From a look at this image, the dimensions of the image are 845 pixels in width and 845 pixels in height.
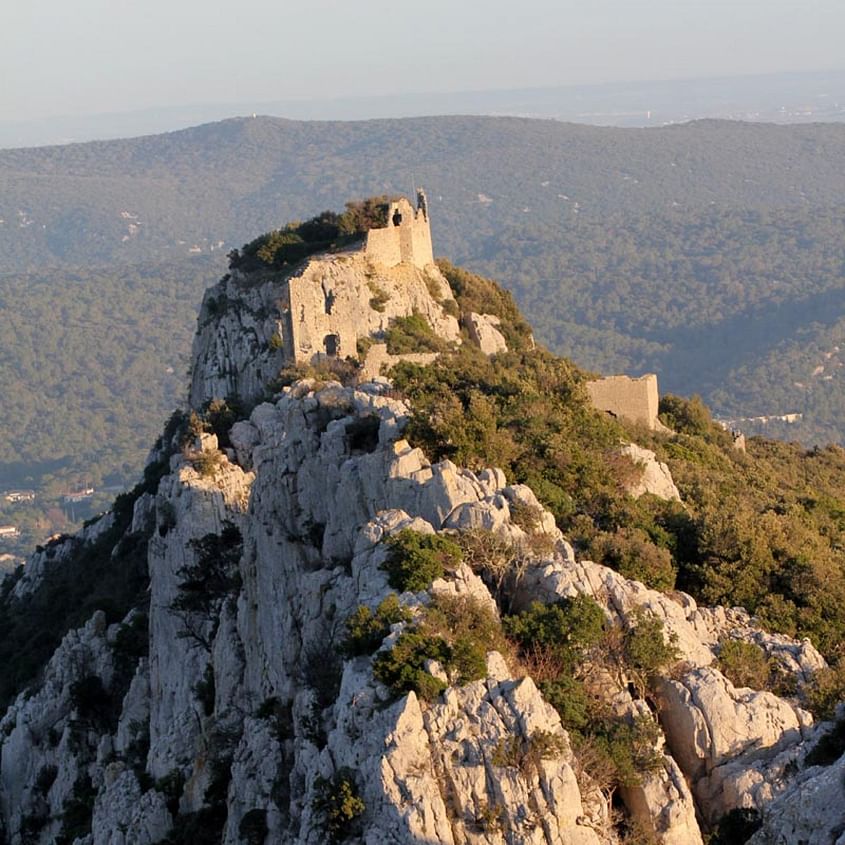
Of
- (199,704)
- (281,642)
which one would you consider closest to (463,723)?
(281,642)

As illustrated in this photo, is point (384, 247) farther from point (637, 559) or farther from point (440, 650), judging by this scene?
point (440, 650)

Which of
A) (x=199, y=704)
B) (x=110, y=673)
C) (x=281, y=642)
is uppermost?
(x=281, y=642)

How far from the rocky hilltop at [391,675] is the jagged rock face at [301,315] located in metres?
3.03

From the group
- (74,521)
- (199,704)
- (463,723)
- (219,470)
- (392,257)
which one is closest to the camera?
(463,723)

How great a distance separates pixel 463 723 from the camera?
1925 centimetres

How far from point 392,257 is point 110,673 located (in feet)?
Answer: 54.7

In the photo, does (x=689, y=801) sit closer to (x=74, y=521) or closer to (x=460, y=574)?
(x=460, y=574)

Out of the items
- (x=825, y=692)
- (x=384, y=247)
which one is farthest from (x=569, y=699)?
(x=384, y=247)

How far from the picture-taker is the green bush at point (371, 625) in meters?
21.2

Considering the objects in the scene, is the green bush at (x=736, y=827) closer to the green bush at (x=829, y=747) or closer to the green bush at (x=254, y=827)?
the green bush at (x=829, y=747)

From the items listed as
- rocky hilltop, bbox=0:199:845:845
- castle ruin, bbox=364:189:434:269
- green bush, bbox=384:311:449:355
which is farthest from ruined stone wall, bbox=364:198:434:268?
rocky hilltop, bbox=0:199:845:845

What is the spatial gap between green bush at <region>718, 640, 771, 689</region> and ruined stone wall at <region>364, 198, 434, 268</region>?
28303mm

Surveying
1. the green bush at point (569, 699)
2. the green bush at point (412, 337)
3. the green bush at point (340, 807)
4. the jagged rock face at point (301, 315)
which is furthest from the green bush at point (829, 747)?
the jagged rock face at point (301, 315)

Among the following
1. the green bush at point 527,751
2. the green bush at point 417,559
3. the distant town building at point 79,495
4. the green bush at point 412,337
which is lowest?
the distant town building at point 79,495
